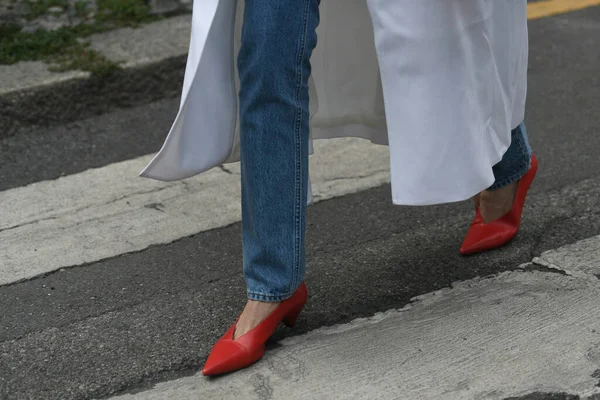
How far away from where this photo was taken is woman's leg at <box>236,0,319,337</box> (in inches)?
82.6

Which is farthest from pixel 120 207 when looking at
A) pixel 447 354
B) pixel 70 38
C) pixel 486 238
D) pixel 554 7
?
pixel 554 7

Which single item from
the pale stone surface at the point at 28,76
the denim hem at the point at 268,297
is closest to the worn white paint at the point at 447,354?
the denim hem at the point at 268,297

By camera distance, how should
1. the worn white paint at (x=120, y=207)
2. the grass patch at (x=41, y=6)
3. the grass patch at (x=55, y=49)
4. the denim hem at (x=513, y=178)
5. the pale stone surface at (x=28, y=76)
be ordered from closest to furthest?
1. the denim hem at (x=513, y=178)
2. the worn white paint at (x=120, y=207)
3. the pale stone surface at (x=28, y=76)
4. the grass patch at (x=55, y=49)
5. the grass patch at (x=41, y=6)

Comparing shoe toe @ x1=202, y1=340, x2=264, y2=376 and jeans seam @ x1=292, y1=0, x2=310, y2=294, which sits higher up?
jeans seam @ x1=292, y1=0, x2=310, y2=294

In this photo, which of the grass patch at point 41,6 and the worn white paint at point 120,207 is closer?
the worn white paint at point 120,207

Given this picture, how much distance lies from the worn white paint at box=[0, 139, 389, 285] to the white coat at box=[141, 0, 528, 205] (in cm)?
79

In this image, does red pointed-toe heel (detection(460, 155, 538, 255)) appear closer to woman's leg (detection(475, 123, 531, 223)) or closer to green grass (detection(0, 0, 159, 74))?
woman's leg (detection(475, 123, 531, 223))

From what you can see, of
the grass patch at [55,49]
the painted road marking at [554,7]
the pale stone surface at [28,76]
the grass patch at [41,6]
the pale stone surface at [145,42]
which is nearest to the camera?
the pale stone surface at [28,76]

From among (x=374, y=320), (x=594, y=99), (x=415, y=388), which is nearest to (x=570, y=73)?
(x=594, y=99)

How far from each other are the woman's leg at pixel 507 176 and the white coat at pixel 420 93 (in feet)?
0.93

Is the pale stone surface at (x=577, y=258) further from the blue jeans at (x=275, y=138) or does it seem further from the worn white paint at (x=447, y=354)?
the blue jeans at (x=275, y=138)

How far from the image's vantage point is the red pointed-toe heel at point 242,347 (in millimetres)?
2199

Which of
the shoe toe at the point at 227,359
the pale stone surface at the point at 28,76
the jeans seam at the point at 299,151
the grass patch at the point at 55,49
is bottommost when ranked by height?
the pale stone surface at the point at 28,76

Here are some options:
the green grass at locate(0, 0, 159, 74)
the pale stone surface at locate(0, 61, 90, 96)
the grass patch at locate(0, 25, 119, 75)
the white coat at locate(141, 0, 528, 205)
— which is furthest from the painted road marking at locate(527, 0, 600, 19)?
the white coat at locate(141, 0, 528, 205)
